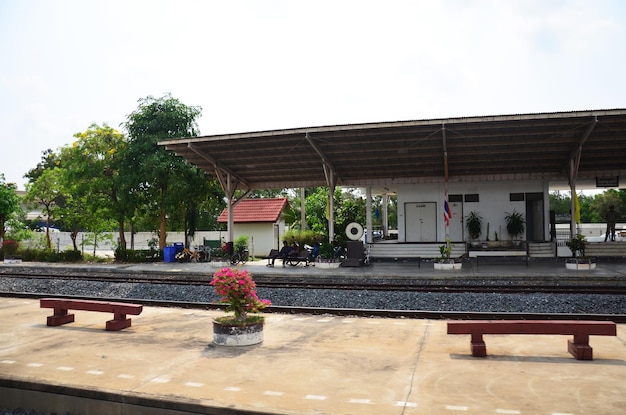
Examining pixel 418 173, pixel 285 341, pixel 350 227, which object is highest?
pixel 418 173

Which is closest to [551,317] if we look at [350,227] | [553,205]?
[350,227]

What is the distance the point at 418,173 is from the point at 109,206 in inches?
586

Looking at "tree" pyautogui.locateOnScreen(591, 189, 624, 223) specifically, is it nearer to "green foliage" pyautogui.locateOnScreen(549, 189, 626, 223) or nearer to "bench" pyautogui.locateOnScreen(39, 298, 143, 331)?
"green foliage" pyautogui.locateOnScreen(549, 189, 626, 223)

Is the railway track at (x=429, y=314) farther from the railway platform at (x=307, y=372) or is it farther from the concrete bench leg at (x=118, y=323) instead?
the concrete bench leg at (x=118, y=323)

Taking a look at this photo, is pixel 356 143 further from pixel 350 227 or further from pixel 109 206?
pixel 109 206

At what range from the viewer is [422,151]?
1995 centimetres

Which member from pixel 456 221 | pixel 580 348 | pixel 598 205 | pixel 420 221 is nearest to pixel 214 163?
pixel 420 221

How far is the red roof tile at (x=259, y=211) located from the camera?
27.1 meters

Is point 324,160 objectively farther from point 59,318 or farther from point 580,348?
point 580,348

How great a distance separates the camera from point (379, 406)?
4781mm

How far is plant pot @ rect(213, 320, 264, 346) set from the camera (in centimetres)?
742

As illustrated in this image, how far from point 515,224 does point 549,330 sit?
16651 millimetres

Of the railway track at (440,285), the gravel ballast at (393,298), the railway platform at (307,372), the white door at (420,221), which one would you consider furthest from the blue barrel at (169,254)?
the railway platform at (307,372)

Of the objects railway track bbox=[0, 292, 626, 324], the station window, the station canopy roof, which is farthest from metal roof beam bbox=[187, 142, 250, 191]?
the station window
